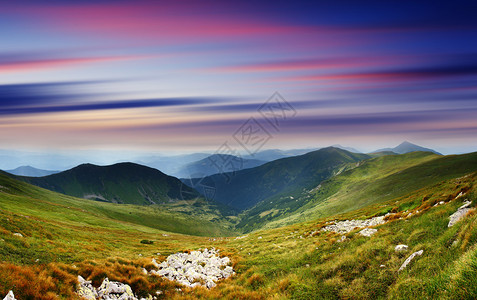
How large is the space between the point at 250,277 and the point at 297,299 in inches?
257

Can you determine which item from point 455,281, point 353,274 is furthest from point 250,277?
point 455,281

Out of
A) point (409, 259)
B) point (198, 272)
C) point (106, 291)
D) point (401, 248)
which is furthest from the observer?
point (198, 272)

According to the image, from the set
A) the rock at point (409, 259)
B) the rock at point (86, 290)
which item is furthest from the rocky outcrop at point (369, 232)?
the rock at point (86, 290)

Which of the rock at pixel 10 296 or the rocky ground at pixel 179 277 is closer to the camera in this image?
the rock at pixel 10 296

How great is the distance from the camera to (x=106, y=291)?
14703 mm

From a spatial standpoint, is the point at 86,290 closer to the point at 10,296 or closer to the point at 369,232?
the point at 10,296

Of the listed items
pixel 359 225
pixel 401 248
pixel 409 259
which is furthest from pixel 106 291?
pixel 359 225

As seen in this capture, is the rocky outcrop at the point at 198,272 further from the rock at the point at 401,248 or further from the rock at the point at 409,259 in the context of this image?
the rock at the point at 401,248

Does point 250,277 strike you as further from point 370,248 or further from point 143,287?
point 370,248

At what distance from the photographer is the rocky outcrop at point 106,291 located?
14.1 m

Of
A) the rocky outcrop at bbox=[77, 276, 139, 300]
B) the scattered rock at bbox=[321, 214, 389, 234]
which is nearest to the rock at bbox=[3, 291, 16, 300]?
the rocky outcrop at bbox=[77, 276, 139, 300]

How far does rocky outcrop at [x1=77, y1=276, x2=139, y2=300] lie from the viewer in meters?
14.1

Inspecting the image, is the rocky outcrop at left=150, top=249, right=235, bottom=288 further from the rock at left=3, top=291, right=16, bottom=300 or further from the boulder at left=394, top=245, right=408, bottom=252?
the boulder at left=394, top=245, right=408, bottom=252

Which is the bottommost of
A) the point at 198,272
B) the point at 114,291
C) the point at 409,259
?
the point at 198,272
